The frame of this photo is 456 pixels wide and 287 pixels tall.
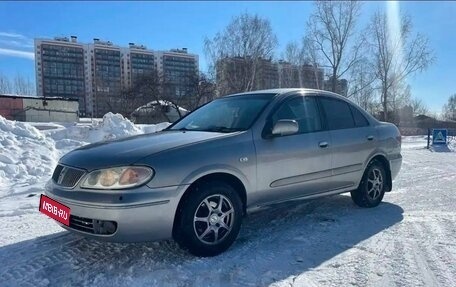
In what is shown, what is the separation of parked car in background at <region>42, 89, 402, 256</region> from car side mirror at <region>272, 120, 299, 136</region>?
0.01 meters

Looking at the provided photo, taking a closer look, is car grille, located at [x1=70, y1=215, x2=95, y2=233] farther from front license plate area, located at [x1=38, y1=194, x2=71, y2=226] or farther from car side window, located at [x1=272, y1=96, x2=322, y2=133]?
car side window, located at [x1=272, y1=96, x2=322, y2=133]

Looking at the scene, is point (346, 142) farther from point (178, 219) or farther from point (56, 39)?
point (56, 39)

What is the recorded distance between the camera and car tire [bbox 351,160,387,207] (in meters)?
5.25

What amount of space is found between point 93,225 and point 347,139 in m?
3.25

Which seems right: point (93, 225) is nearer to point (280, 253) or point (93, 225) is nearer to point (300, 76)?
point (280, 253)

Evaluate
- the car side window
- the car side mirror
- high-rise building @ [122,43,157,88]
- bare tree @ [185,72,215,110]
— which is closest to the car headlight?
the car side mirror

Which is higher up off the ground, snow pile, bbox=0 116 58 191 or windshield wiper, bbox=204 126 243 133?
windshield wiper, bbox=204 126 243 133

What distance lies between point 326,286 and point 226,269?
32.9 inches

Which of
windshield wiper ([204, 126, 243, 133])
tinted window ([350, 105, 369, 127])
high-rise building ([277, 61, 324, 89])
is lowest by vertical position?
windshield wiper ([204, 126, 243, 133])

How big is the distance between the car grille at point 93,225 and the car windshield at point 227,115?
1489 millimetres

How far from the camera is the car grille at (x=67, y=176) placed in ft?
11.0

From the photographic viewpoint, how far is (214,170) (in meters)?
3.49

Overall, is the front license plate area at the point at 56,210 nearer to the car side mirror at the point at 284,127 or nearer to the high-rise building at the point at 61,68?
the car side mirror at the point at 284,127

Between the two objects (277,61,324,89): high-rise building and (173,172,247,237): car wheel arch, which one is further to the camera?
(277,61,324,89): high-rise building
